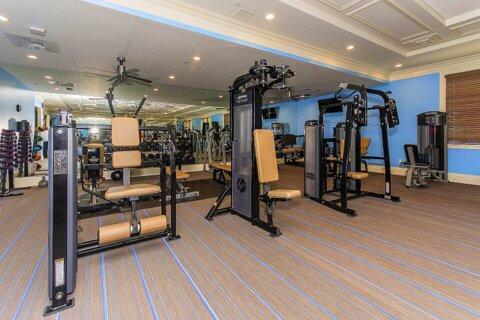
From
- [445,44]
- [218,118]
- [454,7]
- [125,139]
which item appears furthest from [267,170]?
[218,118]

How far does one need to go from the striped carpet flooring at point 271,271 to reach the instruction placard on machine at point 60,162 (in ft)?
2.93

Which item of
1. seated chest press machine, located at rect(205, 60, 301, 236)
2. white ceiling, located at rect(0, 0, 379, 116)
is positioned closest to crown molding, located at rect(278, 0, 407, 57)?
white ceiling, located at rect(0, 0, 379, 116)

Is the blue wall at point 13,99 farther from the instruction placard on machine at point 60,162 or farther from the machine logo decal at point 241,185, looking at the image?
the machine logo decal at point 241,185

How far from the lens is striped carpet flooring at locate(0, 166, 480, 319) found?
5.24 ft

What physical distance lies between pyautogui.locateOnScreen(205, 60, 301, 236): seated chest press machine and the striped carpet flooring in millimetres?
234

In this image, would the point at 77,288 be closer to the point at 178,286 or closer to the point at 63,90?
the point at 178,286

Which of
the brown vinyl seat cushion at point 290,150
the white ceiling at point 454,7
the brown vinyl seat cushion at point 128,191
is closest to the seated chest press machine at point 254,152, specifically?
the brown vinyl seat cushion at point 128,191

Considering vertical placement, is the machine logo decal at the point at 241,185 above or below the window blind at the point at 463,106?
below

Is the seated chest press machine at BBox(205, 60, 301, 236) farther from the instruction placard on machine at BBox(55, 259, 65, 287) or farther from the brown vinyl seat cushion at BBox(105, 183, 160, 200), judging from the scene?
the instruction placard on machine at BBox(55, 259, 65, 287)

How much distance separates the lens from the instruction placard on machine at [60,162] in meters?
1.62

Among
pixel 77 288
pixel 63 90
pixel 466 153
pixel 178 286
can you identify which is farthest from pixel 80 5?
pixel 466 153

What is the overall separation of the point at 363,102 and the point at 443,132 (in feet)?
11.5

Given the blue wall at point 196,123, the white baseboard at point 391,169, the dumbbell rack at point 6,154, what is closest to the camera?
the dumbbell rack at point 6,154

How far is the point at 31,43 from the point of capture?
4055 millimetres
